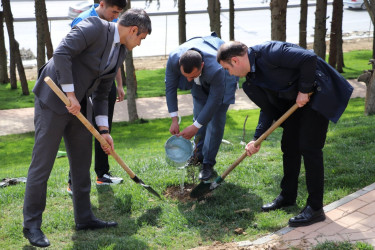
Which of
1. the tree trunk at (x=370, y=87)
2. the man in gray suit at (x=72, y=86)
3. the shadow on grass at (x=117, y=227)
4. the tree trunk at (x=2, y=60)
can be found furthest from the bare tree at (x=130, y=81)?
the man in gray suit at (x=72, y=86)

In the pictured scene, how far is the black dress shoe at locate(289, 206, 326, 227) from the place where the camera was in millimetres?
4133

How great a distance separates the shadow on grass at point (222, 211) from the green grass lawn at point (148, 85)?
27.3ft

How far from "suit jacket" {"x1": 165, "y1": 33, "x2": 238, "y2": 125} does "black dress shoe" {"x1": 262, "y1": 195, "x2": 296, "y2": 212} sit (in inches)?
41.3

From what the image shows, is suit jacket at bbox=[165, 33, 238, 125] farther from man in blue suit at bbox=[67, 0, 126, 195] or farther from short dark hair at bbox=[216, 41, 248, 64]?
short dark hair at bbox=[216, 41, 248, 64]

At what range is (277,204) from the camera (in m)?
4.60

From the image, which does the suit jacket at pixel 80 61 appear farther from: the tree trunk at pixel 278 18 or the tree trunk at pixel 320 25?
the tree trunk at pixel 320 25

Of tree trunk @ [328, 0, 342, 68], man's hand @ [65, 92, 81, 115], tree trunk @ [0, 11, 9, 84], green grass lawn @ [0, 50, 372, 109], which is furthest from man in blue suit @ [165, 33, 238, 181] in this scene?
tree trunk @ [0, 11, 9, 84]

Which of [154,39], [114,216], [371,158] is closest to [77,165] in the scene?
[114,216]

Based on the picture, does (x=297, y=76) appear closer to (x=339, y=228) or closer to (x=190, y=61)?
(x=190, y=61)

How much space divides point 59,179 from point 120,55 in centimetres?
218

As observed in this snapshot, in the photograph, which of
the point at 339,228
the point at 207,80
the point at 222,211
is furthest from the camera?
the point at 207,80

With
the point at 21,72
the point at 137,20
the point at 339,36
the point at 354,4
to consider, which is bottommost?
the point at 21,72

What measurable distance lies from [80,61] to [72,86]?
0.85 feet

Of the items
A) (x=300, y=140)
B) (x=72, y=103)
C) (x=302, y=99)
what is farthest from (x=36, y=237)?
(x=302, y=99)
